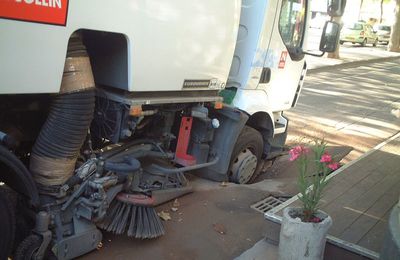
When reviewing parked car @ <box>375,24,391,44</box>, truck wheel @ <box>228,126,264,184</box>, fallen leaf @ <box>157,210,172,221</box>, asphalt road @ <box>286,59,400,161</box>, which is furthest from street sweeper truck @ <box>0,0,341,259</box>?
parked car @ <box>375,24,391,44</box>

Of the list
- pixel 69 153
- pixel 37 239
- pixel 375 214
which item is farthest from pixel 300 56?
pixel 37 239

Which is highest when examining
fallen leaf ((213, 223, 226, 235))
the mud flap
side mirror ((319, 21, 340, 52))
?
side mirror ((319, 21, 340, 52))

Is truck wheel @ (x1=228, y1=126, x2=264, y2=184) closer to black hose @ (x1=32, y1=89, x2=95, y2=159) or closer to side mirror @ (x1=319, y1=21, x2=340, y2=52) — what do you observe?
side mirror @ (x1=319, y1=21, x2=340, y2=52)

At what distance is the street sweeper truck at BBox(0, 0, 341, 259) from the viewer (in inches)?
120

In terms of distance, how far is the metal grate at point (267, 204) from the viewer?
Result: 5148 millimetres

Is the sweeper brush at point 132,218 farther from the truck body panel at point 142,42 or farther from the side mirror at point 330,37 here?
the side mirror at point 330,37

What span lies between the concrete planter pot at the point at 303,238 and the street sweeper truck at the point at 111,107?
119 centimetres

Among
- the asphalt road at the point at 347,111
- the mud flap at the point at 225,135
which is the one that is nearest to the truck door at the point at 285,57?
the mud flap at the point at 225,135

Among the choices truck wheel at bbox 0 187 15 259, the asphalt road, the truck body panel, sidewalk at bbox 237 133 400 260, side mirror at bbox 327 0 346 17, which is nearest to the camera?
the truck body panel

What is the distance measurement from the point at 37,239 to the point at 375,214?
2932 millimetres

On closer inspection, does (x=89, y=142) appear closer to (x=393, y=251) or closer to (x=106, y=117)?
(x=106, y=117)

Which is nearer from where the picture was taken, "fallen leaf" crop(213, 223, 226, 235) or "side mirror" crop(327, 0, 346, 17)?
"fallen leaf" crop(213, 223, 226, 235)

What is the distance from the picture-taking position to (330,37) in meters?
5.55

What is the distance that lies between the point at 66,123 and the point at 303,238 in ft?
6.16
